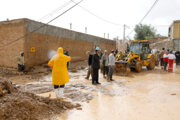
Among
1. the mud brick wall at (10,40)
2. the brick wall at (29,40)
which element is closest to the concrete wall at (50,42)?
the brick wall at (29,40)

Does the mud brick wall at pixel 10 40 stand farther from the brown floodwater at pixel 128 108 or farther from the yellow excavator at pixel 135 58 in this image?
the brown floodwater at pixel 128 108

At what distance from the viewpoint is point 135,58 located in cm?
1109

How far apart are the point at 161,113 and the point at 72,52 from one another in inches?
481

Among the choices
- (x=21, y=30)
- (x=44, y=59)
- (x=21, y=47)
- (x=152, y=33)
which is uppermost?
(x=152, y=33)

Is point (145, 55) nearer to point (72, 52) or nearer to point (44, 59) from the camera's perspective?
point (72, 52)

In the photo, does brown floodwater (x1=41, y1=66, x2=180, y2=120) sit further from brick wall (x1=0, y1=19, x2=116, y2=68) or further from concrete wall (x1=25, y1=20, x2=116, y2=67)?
concrete wall (x1=25, y1=20, x2=116, y2=67)

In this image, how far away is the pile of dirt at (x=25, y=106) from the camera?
10.4 ft

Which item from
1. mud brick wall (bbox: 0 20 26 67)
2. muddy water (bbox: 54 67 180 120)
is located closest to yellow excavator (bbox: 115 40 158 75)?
muddy water (bbox: 54 67 180 120)

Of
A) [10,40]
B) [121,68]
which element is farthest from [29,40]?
[121,68]

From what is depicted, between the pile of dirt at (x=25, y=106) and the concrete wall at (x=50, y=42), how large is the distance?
6831 mm

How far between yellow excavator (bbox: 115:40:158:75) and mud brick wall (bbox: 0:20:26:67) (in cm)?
686

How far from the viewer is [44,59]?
11.7 meters

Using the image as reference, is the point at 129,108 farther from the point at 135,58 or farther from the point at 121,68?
the point at 135,58

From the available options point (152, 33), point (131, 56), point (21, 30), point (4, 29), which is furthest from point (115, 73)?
point (152, 33)
